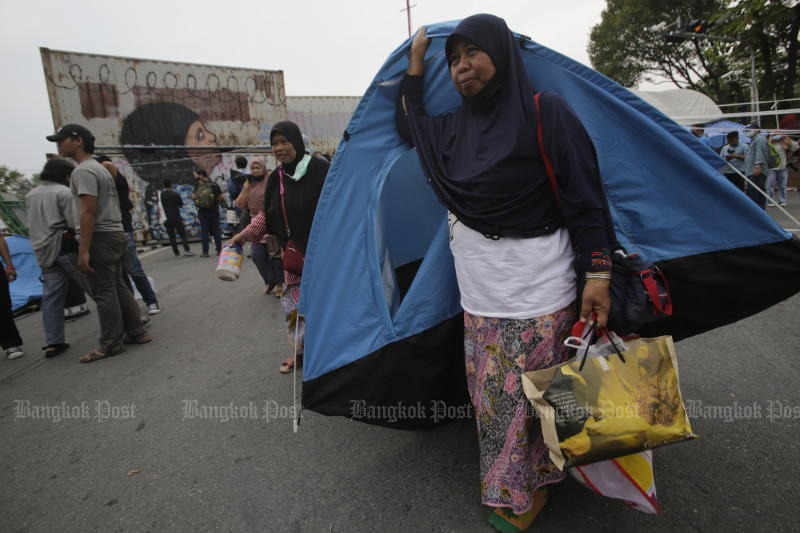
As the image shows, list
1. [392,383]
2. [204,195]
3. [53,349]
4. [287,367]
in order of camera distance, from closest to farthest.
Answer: [392,383] < [287,367] < [53,349] < [204,195]

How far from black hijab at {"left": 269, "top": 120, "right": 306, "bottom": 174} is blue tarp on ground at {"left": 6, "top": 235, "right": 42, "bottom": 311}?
5314 millimetres

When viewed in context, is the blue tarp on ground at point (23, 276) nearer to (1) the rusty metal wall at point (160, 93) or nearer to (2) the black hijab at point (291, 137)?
(2) the black hijab at point (291, 137)

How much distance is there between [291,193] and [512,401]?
2.00 meters

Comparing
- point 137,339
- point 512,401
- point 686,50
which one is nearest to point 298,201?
point 512,401

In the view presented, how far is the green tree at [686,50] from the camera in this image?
15773 millimetres

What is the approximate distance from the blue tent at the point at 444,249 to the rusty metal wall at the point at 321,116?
14885mm

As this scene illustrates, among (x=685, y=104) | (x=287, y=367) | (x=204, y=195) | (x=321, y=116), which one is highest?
(x=321, y=116)

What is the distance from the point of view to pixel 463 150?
164 centimetres

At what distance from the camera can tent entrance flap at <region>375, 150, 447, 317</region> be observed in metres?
2.53

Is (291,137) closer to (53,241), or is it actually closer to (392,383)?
(392,383)

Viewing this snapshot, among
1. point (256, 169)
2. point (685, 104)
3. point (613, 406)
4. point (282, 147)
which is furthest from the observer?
point (685, 104)

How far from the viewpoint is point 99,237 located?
383 cm

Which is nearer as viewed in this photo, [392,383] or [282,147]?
[392,383]

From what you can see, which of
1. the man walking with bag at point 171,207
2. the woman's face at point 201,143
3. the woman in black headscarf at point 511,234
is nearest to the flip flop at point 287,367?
the woman in black headscarf at point 511,234
